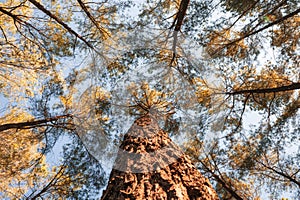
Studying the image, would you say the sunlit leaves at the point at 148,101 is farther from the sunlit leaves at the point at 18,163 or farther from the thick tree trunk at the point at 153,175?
the sunlit leaves at the point at 18,163

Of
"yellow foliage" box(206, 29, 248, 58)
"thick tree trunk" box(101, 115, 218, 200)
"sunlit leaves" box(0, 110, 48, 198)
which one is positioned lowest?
"thick tree trunk" box(101, 115, 218, 200)

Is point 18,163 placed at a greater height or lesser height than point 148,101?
lesser

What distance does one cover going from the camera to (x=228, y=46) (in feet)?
15.2

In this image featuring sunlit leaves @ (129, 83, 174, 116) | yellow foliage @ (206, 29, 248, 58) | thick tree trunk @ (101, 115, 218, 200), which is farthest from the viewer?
yellow foliage @ (206, 29, 248, 58)

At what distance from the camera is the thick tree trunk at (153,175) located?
2088 millimetres

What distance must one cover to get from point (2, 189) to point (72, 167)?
122 cm

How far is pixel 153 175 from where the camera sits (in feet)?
7.59

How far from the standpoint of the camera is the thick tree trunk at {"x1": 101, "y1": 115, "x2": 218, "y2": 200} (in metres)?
2.09

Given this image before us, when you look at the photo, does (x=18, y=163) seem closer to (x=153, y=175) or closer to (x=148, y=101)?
(x=148, y=101)

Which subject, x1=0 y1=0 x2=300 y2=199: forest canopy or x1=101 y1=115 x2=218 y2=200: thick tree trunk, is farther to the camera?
x1=0 y1=0 x2=300 y2=199: forest canopy

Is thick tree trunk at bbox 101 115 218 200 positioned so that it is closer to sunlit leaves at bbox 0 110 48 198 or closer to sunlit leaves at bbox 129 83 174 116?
sunlit leaves at bbox 129 83 174 116

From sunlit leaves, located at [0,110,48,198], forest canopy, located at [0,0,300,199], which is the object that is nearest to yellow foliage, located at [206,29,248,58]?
forest canopy, located at [0,0,300,199]

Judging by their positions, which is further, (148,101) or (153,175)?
(148,101)

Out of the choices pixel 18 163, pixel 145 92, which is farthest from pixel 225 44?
pixel 18 163
